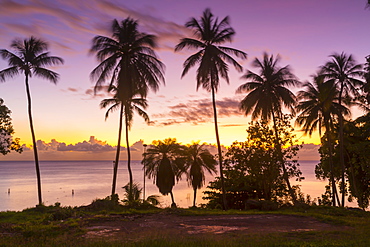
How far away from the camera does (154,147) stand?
39312 millimetres

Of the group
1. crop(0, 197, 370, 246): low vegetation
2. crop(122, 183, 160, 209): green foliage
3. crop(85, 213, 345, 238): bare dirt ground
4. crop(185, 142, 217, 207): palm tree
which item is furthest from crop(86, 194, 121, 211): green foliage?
crop(185, 142, 217, 207): palm tree

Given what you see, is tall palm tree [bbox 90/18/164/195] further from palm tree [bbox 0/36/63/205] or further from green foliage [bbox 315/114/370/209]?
green foliage [bbox 315/114/370/209]

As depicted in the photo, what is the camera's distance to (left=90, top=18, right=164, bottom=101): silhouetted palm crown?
26.6 m

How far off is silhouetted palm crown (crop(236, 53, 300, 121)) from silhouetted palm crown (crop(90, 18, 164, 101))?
37.1ft

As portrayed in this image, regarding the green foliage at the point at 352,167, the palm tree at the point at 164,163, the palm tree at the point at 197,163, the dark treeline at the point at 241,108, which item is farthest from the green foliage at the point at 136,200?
the green foliage at the point at 352,167

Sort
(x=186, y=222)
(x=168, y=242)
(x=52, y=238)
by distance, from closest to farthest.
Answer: (x=168, y=242) < (x=52, y=238) < (x=186, y=222)

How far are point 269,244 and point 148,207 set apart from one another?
1329cm

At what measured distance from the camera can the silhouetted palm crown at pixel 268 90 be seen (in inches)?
1296

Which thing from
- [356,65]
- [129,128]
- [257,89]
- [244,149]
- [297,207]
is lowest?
[297,207]

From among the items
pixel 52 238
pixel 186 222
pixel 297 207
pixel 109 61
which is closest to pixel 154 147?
pixel 109 61

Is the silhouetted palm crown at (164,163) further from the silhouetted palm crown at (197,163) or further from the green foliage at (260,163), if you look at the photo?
the green foliage at (260,163)

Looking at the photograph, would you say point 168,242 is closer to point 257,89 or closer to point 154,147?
point 257,89

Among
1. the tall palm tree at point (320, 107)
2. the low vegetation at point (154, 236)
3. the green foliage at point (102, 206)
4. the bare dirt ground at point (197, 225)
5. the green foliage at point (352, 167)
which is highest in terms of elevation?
the tall palm tree at point (320, 107)

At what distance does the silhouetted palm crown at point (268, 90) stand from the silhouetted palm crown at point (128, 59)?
11317 mm
